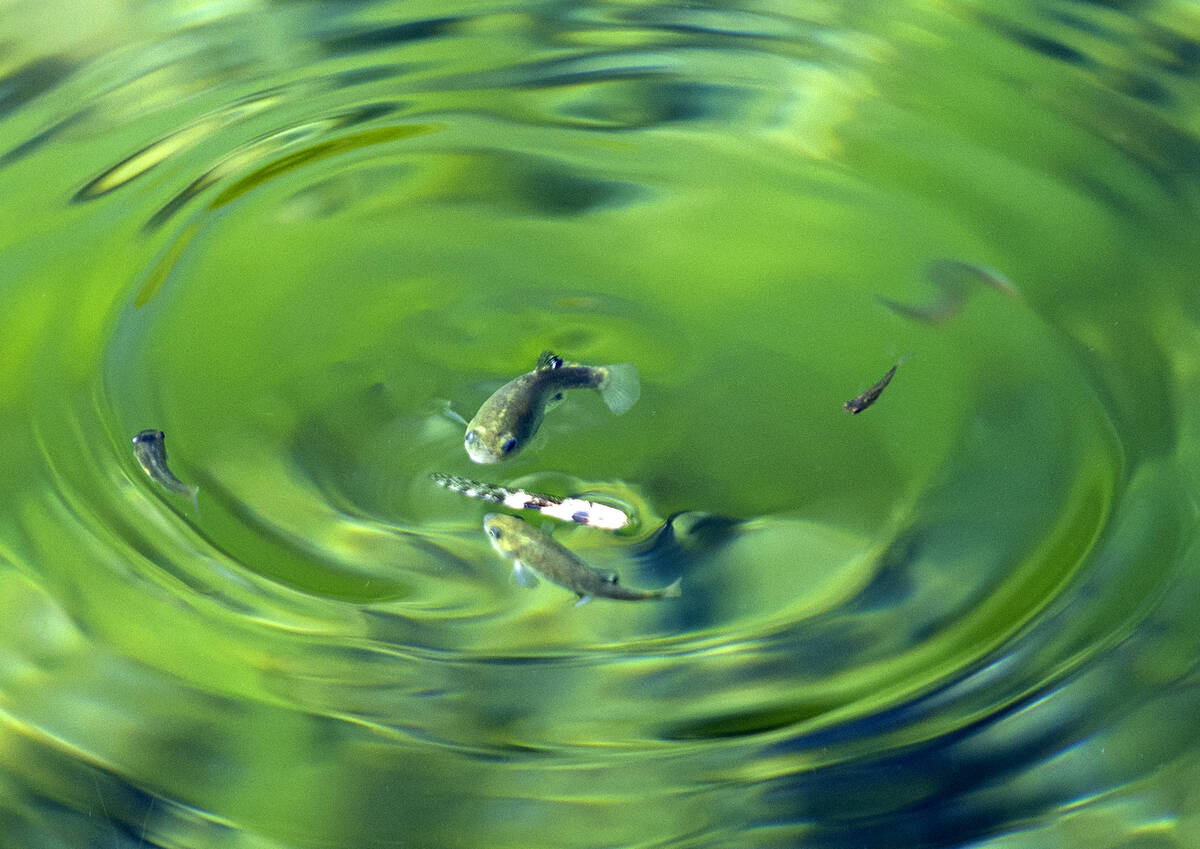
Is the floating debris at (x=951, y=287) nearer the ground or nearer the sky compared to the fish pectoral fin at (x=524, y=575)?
nearer the sky

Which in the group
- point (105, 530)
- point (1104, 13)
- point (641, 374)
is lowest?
point (105, 530)

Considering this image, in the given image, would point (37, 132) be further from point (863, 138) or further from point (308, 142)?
point (863, 138)

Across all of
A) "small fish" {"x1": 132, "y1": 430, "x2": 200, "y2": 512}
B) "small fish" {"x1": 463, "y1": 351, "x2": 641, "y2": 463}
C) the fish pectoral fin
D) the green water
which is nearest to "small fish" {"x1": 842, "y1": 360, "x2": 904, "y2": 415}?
the green water

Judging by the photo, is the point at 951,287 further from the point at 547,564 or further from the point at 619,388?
the point at 547,564

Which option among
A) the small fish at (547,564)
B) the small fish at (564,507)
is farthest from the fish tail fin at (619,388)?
the small fish at (547,564)

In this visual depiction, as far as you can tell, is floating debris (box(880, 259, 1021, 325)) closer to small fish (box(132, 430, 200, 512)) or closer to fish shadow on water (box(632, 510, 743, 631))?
fish shadow on water (box(632, 510, 743, 631))

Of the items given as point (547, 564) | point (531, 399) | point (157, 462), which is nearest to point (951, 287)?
point (531, 399)

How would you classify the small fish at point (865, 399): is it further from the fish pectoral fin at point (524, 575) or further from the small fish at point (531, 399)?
the fish pectoral fin at point (524, 575)

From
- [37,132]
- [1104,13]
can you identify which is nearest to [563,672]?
[37,132]
